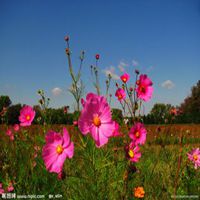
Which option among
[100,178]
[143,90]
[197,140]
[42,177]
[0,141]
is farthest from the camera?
[197,140]

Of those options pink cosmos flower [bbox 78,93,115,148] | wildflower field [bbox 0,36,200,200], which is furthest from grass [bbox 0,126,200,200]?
pink cosmos flower [bbox 78,93,115,148]

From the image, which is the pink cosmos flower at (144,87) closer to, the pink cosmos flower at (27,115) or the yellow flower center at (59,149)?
the yellow flower center at (59,149)

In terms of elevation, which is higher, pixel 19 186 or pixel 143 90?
pixel 143 90

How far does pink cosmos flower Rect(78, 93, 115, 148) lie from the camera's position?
2.89ft

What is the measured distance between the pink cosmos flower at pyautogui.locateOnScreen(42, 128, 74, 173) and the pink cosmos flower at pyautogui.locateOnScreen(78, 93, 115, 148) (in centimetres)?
7

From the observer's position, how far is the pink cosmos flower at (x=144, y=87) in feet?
4.16

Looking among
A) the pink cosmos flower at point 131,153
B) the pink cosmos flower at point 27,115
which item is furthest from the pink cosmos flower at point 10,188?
the pink cosmos flower at point 131,153

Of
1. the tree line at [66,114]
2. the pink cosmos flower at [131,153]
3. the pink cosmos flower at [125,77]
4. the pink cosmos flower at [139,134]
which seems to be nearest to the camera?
the pink cosmos flower at [131,153]

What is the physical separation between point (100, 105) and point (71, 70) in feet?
2.09

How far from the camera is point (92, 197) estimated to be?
4.42 ft

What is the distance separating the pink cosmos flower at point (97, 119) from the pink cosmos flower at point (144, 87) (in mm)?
393

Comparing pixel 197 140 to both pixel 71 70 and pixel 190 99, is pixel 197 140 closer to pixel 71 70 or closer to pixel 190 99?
pixel 71 70

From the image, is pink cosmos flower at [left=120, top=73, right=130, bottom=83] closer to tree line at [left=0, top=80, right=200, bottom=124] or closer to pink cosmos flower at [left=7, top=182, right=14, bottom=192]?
tree line at [left=0, top=80, right=200, bottom=124]

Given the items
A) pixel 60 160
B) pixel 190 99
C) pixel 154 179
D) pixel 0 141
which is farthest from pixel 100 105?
pixel 190 99
